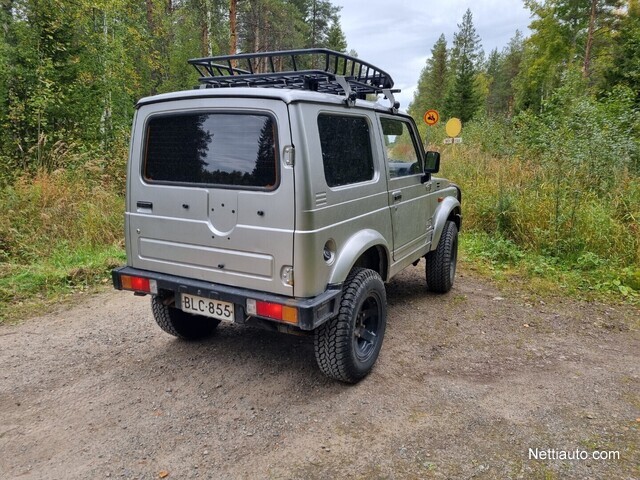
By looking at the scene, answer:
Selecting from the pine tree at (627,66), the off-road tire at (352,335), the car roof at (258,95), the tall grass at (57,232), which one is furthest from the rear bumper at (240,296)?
the pine tree at (627,66)

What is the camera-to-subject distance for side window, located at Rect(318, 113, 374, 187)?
2.77m

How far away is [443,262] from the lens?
16.0ft

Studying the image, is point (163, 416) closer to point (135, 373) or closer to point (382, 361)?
point (135, 373)

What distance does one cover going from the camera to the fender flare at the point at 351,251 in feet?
9.05

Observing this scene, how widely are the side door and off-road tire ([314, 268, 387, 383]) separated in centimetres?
67

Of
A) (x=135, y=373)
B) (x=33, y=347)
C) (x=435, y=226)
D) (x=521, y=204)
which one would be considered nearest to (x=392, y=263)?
(x=435, y=226)

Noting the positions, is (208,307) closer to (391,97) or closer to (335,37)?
(391,97)

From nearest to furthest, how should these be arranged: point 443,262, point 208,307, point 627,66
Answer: point 208,307
point 443,262
point 627,66

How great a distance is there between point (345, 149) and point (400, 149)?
48.5 inches

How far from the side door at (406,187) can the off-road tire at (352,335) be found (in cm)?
67

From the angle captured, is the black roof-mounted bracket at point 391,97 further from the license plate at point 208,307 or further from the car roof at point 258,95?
the license plate at point 208,307

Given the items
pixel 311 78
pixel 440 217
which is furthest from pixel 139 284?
pixel 440 217

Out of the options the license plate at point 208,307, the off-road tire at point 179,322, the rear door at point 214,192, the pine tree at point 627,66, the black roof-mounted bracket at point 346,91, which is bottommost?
the off-road tire at point 179,322

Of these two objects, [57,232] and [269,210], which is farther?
[57,232]
